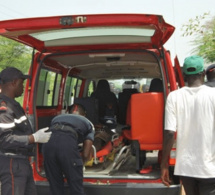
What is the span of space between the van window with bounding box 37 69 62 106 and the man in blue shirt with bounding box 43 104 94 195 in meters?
1.12

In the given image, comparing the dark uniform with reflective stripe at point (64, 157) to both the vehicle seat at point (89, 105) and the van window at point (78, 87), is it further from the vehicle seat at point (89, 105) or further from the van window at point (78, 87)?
the van window at point (78, 87)

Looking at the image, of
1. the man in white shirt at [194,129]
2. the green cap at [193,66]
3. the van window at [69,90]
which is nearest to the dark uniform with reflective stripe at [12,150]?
the man in white shirt at [194,129]

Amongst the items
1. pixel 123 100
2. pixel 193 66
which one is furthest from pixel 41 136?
pixel 123 100

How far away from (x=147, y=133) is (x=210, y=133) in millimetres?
1223

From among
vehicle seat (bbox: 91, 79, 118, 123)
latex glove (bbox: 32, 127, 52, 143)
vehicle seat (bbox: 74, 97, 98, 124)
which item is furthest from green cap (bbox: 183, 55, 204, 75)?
vehicle seat (bbox: 91, 79, 118, 123)

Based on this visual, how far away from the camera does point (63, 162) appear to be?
3.92 m

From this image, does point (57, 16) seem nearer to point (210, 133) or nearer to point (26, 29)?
point (26, 29)

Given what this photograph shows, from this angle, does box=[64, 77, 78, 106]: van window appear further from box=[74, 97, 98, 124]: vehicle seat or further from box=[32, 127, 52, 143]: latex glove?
box=[32, 127, 52, 143]: latex glove

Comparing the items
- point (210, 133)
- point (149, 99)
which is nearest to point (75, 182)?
point (149, 99)

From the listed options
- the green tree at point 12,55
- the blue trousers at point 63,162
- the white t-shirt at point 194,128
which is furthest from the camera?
the green tree at point 12,55

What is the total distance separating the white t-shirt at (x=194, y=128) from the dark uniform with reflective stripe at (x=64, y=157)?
1.11m

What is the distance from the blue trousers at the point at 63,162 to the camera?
3.92m

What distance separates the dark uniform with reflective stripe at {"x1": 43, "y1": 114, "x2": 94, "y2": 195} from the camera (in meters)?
→ 3.93

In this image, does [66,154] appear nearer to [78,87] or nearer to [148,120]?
[148,120]
